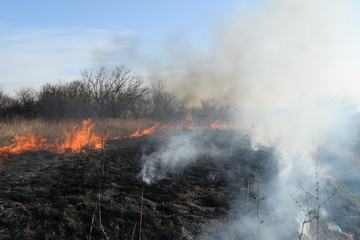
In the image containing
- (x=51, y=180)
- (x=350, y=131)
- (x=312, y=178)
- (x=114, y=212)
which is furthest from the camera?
(x=350, y=131)

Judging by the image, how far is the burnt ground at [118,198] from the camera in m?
5.11

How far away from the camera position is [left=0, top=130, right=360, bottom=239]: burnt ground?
511 centimetres

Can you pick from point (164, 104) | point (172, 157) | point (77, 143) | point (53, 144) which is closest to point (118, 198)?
point (172, 157)

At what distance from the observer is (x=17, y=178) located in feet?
24.3

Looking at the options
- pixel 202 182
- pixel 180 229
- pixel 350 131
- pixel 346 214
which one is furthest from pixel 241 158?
pixel 350 131

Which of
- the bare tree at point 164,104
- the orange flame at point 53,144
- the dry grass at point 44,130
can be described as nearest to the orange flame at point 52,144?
the orange flame at point 53,144

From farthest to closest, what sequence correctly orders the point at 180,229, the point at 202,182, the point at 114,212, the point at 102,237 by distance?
the point at 202,182 → the point at 114,212 → the point at 180,229 → the point at 102,237

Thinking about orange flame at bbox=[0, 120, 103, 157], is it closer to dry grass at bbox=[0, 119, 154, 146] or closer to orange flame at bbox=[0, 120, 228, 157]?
orange flame at bbox=[0, 120, 228, 157]

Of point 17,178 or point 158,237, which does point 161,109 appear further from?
point 158,237

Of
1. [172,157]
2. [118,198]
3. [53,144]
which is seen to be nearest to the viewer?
[118,198]

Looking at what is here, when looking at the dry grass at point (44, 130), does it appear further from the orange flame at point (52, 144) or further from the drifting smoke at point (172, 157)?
the drifting smoke at point (172, 157)

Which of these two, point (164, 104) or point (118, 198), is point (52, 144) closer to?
point (118, 198)

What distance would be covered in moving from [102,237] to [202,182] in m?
4.07

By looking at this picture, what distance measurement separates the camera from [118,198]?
21.1ft
